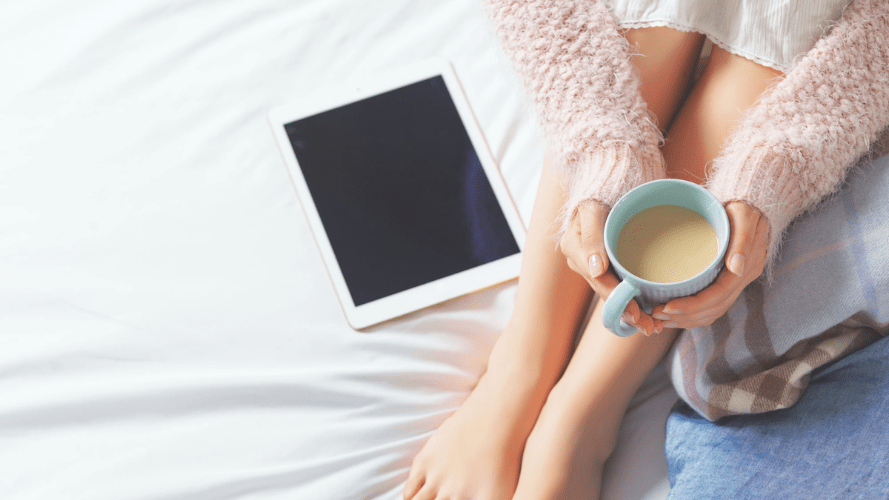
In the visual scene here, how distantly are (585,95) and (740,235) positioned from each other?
0.20 meters

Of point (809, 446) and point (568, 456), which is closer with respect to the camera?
point (809, 446)

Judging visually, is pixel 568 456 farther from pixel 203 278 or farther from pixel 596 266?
pixel 203 278

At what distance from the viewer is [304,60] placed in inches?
36.0

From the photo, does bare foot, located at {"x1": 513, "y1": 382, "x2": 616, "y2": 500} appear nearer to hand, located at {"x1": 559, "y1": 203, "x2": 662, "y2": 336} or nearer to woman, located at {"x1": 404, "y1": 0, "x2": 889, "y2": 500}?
woman, located at {"x1": 404, "y1": 0, "x2": 889, "y2": 500}

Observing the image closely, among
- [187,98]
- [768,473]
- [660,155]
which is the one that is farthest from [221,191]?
[768,473]

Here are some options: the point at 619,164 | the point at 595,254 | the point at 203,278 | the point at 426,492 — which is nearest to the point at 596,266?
the point at 595,254

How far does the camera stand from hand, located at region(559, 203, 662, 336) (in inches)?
20.6

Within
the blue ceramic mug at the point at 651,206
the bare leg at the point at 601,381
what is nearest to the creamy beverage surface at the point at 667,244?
the blue ceramic mug at the point at 651,206

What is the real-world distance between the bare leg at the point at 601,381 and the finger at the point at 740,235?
112 mm

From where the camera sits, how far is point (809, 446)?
22.6 inches

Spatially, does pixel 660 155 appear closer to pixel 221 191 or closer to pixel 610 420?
pixel 610 420

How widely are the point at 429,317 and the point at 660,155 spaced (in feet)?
1.08

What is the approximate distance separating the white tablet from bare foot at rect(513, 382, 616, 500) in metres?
0.19

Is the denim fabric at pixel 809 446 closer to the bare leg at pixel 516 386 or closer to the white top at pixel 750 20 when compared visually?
the bare leg at pixel 516 386
